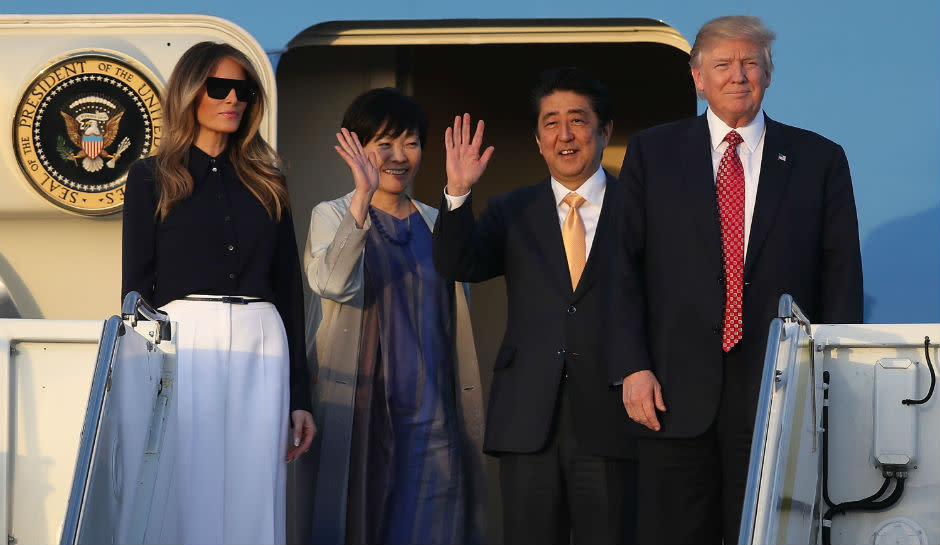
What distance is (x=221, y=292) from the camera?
12.0 ft

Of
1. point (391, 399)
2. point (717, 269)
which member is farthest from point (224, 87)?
point (717, 269)

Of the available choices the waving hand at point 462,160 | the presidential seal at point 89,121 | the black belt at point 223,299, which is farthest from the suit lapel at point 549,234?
the presidential seal at point 89,121

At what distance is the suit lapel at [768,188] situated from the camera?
345cm

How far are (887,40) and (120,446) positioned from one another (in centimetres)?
312

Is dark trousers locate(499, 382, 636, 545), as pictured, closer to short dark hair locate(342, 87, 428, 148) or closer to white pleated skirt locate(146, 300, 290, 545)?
white pleated skirt locate(146, 300, 290, 545)

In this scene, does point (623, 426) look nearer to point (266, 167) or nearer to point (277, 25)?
point (266, 167)

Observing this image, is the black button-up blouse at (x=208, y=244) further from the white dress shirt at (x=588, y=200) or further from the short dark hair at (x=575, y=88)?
the short dark hair at (x=575, y=88)

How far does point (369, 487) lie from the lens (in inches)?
171

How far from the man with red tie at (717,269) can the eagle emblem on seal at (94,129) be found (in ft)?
7.18

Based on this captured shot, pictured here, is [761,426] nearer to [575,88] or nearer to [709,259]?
[709,259]

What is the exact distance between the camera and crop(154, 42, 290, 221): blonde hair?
12.0 feet

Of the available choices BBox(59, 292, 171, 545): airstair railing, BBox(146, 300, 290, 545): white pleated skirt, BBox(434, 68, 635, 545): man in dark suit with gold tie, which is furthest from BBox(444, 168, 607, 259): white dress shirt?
BBox(59, 292, 171, 545): airstair railing

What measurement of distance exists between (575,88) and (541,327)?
786mm

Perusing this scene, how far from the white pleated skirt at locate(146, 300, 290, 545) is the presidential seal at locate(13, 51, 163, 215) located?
1.52m
